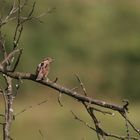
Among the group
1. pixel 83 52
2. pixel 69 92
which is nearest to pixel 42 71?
pixel 69 92

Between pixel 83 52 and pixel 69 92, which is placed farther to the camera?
pixel 83 52

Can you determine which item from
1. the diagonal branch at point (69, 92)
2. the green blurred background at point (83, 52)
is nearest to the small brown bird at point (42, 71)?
the diagonal branch at point (69, 92)

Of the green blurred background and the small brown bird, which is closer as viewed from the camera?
the small brown bird

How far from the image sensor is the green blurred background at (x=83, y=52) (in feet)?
64.8

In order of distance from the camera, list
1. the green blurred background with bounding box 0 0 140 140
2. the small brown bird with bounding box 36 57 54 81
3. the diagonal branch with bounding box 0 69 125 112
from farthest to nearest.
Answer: the green blurred background with bounding box 0 0 140 140 < the small brown bird with bounding box 36 57 54 81 < the diagonal branch with bounding box 0 69 125 112

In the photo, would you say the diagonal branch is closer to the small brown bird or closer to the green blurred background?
the small brown bird

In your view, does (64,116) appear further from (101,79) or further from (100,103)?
(100,103)

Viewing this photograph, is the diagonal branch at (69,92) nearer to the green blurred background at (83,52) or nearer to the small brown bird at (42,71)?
the small brown bird at (42,71)

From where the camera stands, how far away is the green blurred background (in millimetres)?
19766

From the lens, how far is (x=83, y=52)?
24062mm

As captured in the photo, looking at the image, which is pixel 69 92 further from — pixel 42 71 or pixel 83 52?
pixel 83 52

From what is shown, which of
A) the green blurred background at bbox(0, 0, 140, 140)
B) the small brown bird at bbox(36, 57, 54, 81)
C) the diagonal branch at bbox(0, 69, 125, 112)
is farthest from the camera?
the green blurred background at bbox(0, 0, 140, 140)

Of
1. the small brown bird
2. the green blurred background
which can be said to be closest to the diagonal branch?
the small brown bird

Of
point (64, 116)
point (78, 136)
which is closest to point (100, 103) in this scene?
point (78, 136)
